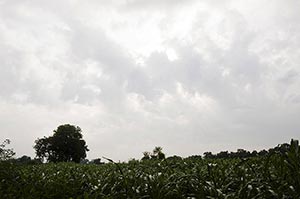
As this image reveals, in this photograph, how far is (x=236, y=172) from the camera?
5.78 metres

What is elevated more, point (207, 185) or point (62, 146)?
point (62, 146)

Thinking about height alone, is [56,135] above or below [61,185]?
above

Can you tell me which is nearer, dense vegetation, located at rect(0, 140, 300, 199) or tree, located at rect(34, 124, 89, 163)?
dense vegetation, located at rect(0, 140, 300, 199)

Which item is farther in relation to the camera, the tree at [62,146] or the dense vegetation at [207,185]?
the tree at [62,146]

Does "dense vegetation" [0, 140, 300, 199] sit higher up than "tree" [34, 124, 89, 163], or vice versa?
"tree" [34, 124, 89, 163]

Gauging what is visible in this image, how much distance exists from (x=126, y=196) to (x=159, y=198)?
581 mm

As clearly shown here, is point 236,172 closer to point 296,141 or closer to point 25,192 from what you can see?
point 296,141

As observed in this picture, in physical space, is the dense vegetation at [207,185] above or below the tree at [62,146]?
below

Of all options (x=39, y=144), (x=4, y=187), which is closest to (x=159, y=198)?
(x=4, y=187)

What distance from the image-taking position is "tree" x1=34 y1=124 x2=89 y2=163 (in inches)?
2313

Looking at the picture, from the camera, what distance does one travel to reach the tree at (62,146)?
5875 cm

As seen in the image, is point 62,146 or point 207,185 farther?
point 62,146

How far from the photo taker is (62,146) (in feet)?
194

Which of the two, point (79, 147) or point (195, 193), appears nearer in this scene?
point (195, 193)
